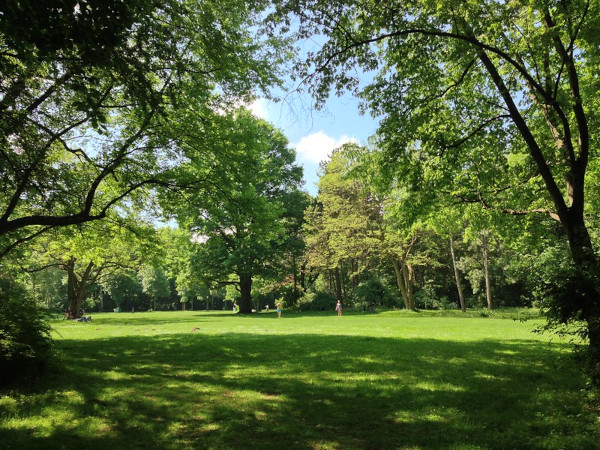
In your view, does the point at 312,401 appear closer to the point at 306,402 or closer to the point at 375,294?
the point at 306,402

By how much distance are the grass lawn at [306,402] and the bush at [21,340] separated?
1.49 feet

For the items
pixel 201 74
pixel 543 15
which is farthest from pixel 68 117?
pixel 543 15

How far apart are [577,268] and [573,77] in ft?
18.6

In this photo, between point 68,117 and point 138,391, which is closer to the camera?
point 138,391

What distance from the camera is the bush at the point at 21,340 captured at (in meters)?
7.10

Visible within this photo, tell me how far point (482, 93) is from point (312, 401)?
37.5 ft

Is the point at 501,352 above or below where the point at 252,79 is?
below

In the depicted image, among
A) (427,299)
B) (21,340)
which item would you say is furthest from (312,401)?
(427,299)

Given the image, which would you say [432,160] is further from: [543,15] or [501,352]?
[501,352]

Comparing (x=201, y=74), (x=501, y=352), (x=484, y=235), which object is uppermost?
(x=201, y=74)

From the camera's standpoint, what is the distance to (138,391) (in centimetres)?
720

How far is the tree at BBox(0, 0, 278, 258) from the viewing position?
4.88m

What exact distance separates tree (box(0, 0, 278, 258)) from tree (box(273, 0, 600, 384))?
2826 millimetres

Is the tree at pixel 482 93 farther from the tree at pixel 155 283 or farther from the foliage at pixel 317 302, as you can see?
the tree at pixel 155 283
